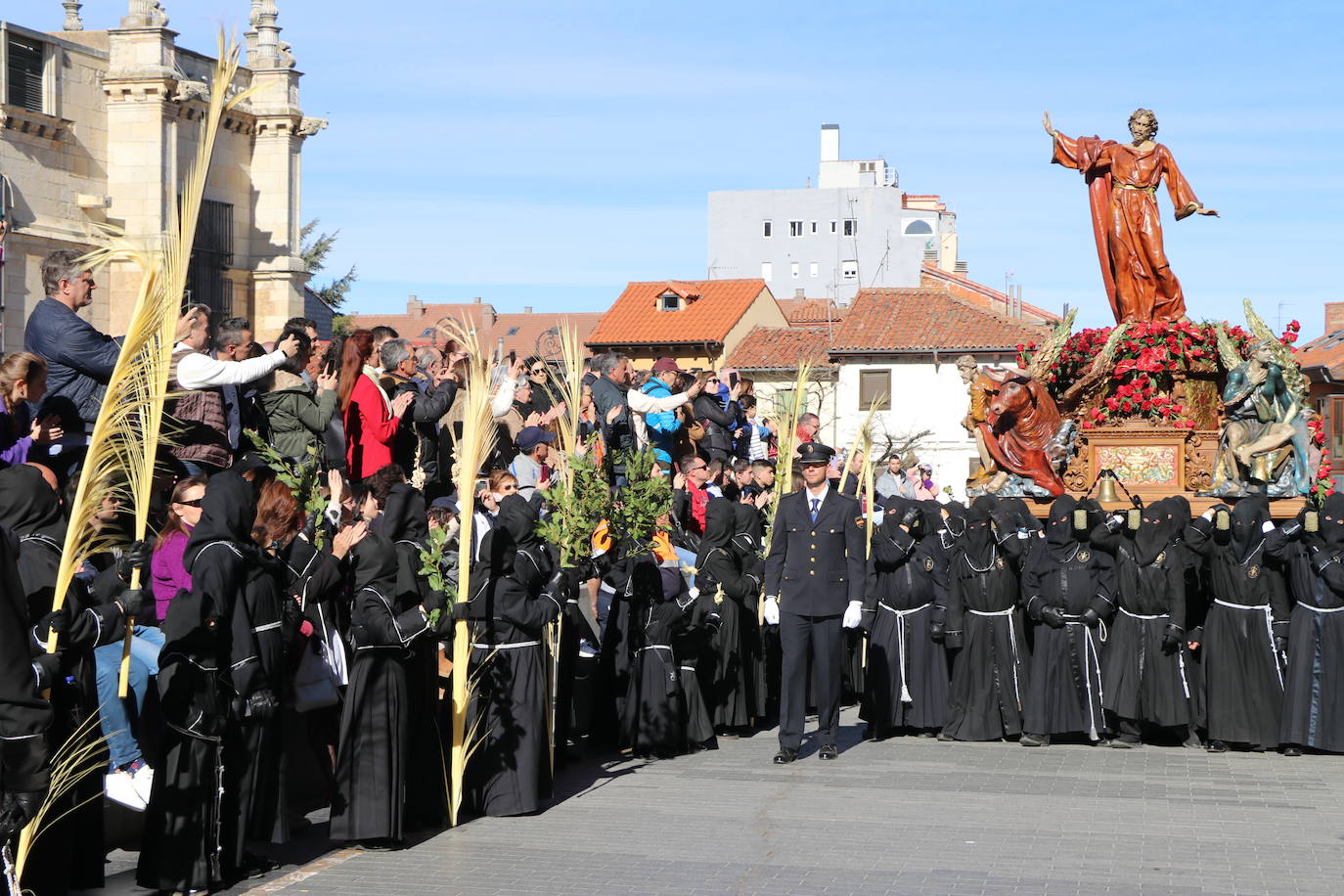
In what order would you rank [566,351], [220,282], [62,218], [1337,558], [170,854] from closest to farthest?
[170,854], [566,351], [1337,558], [62,218], [220,282]

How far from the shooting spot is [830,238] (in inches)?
3157

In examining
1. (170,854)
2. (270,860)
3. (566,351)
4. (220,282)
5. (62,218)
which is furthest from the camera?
(220,282)

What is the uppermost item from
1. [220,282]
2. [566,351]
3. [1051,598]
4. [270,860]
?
[220,282]

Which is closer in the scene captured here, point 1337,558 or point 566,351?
point 566,351

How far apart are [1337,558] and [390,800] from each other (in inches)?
288

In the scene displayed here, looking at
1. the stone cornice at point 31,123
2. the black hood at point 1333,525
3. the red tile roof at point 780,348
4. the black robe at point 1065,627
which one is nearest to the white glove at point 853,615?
the black robe at point 1065,627

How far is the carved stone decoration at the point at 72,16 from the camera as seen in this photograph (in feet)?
118

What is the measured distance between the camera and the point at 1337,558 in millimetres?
12242

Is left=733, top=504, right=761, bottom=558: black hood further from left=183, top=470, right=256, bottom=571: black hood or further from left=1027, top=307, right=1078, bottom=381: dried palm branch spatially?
left=183, top=470, right=256, bottom=571: black hood

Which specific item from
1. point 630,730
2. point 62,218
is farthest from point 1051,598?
point 62,218

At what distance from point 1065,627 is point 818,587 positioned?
215cm

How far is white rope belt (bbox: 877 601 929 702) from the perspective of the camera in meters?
13.2

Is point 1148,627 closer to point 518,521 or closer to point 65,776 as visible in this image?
point 518,521

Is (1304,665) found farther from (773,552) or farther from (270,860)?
(270,860)
